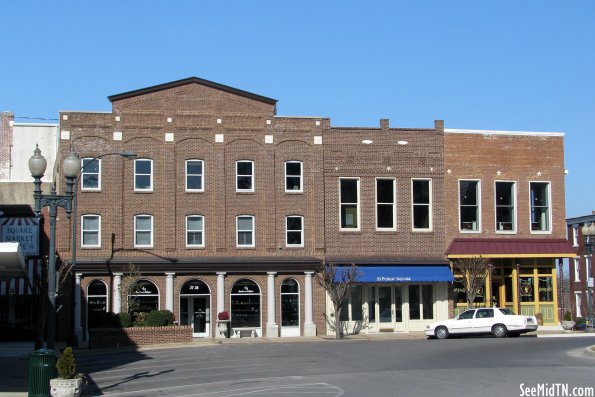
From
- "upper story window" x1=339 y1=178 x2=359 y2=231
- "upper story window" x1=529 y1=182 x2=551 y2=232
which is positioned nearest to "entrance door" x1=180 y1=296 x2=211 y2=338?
"upper story window" x1=339 y1=178 x2=359 y2=231

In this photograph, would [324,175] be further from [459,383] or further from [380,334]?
[459,383]

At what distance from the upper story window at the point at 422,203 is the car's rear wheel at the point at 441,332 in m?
7.50

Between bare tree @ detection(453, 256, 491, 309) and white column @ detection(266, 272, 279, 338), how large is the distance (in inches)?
384

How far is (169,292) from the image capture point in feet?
136

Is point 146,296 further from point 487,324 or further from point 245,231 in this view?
point 487,324

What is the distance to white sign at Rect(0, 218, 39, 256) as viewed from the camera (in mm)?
41469

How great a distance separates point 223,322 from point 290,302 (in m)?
3.73

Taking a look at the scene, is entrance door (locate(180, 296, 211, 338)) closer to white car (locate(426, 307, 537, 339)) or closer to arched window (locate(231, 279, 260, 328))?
arched window (locate(231, 279, 260, 328))

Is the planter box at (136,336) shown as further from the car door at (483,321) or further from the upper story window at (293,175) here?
the car door at (483,321)

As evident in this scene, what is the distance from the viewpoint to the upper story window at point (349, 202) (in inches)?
1743

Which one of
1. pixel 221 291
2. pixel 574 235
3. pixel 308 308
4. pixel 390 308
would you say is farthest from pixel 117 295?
pixel 574 235

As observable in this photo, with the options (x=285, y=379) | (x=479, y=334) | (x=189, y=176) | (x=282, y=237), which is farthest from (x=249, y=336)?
(x=285, y=379)

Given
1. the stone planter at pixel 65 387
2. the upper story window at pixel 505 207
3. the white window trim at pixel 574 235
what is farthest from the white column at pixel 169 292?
the white window trim at pixel 574 235

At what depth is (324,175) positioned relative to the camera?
144 feet
